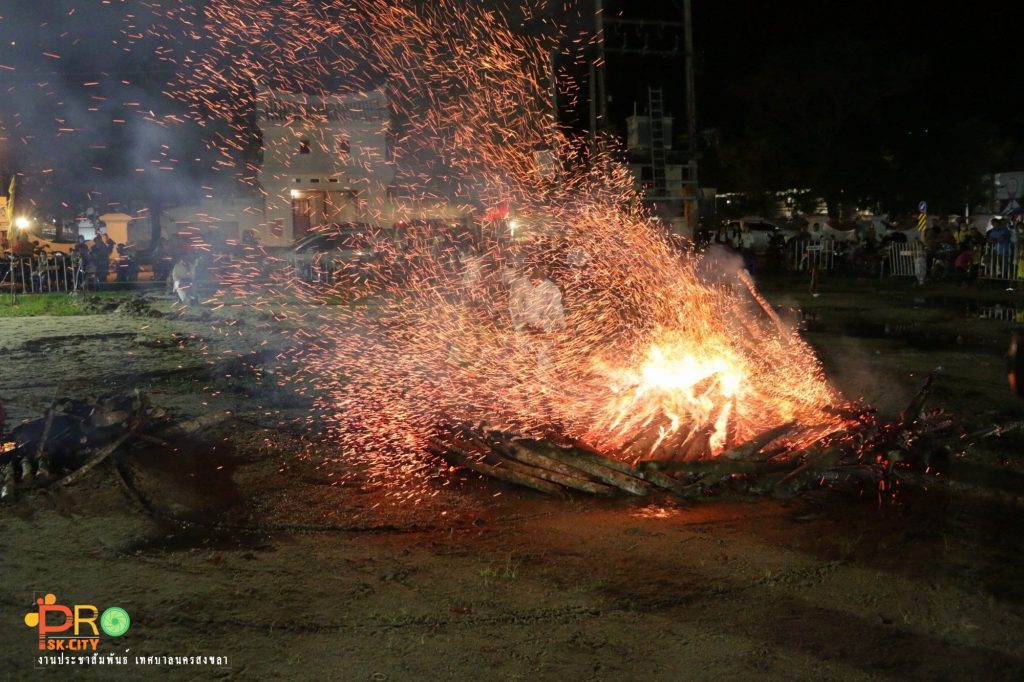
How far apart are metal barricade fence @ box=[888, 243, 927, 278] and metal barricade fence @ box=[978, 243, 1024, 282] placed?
2.07 meters

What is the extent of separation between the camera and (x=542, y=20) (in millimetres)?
17938

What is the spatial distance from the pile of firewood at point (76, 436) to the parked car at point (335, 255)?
613 inches

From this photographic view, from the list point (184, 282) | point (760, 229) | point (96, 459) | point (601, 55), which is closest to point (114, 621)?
point (96, 459)

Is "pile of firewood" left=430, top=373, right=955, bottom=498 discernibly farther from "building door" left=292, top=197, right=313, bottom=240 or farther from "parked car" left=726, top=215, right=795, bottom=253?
"building door" left=292, top=197, right=313, bottom=240

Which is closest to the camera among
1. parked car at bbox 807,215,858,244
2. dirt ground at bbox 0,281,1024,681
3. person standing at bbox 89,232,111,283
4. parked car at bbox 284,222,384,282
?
dirt ground at bbox 0,281,1024,681

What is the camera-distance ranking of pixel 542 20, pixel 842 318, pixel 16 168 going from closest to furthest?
pixel 842 318
pixel 542 20
pixel 16 168

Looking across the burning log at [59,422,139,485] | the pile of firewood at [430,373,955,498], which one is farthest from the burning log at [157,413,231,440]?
the pile of firewood at [430,373,955,498]

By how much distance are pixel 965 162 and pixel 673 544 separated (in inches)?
1708

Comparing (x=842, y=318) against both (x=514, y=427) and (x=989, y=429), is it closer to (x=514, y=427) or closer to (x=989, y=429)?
(x=989, y=429)

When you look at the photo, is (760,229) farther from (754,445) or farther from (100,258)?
(754,445)

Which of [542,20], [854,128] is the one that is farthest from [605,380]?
[854,128]

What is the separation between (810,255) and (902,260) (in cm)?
293

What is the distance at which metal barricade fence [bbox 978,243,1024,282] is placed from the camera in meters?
20.3

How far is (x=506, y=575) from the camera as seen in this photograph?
15.0ft
